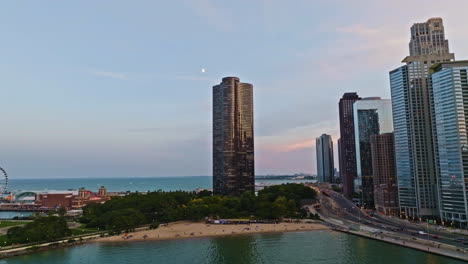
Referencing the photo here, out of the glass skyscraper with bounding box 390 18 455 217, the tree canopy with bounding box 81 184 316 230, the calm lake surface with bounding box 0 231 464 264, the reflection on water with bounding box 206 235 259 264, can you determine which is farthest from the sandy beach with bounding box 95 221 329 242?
the glass skyscraper with bounding box 390 18 455 217

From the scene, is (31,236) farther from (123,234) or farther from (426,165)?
(426,165)

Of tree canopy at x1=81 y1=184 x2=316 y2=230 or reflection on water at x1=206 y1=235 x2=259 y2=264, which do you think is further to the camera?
tree canopy at x1=81 y1=184 x2=316 y2=230

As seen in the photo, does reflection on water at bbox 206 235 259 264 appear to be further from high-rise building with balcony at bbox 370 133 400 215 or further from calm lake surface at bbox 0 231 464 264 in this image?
high-rise building with balcony at bbox 370 133 400 215

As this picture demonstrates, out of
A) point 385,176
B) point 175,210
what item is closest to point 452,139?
point 385,176

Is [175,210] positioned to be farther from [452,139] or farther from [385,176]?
[452,139]

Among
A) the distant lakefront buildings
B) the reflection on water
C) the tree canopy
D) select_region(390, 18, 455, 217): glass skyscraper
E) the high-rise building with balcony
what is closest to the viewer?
the reflection on water
